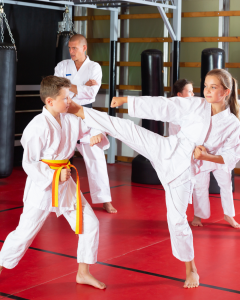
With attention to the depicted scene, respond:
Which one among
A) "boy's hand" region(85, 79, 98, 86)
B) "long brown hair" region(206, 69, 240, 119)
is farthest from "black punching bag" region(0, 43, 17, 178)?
"long brown hair" region(206, 69, 240, 119)

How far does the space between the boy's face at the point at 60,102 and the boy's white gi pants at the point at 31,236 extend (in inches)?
20.2

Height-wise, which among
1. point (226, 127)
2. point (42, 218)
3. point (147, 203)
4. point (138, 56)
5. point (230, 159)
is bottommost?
point (147, 203)

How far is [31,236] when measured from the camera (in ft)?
7.66

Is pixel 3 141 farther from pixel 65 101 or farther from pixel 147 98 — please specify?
pixel 147 98

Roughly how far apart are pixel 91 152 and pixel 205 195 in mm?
1030

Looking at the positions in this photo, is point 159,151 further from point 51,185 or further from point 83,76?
point 83,76

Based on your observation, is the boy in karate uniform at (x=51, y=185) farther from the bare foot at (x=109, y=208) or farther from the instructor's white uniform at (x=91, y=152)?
the bare foot at (x=109, y=208)

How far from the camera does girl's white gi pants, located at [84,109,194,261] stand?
240 cm

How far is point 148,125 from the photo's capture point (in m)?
5.18

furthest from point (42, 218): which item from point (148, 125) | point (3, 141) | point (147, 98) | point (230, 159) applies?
point (148, 125)

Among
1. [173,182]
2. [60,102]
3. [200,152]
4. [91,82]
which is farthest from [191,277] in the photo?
[91,82]

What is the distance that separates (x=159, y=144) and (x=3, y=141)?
5.84ft

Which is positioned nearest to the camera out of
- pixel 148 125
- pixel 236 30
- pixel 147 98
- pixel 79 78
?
pixel 147 98

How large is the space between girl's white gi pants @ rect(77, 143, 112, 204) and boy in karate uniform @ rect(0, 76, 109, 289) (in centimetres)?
141
